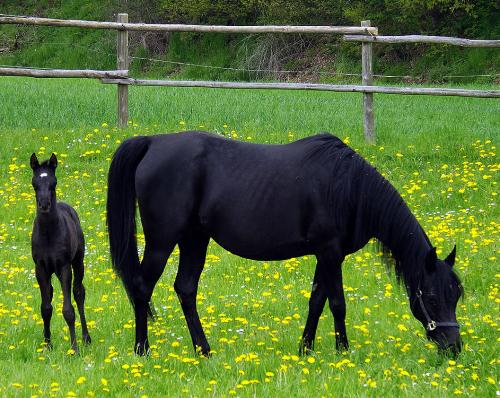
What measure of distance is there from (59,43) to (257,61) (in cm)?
885

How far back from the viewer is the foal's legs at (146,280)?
6.37 metres

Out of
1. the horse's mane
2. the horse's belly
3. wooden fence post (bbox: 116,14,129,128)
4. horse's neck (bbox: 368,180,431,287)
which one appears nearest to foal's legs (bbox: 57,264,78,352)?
the horse's belly

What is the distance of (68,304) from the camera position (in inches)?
253

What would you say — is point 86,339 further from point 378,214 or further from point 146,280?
point 378,214

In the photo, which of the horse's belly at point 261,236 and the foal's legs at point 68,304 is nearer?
the horse's belly at point 261,236

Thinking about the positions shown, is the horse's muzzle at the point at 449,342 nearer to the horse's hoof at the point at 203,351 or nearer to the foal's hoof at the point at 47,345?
the horse's hoof at the point at 203,351

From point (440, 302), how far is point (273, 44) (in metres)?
27.0

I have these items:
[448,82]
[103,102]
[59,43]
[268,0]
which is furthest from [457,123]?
[59,43]

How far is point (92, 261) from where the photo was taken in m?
8.84

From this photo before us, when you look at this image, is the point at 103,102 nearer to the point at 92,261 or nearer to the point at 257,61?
the point at 92,261

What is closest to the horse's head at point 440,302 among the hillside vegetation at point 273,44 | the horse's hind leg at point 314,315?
the horse's hind leg at point 314,315

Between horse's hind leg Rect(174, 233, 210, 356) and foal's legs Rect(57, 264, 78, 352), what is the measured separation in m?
0.79

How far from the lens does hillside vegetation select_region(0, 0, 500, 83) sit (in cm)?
2895

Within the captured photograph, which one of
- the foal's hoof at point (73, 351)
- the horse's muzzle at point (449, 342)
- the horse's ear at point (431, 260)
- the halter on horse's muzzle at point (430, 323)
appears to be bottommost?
the foal's hoof at point (73, 351)
